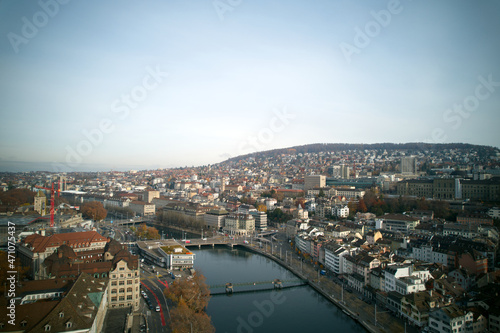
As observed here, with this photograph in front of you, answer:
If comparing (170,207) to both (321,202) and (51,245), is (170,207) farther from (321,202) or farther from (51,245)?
(51,245)

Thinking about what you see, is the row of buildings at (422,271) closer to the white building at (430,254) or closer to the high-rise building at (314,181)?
the white building at (430,254)

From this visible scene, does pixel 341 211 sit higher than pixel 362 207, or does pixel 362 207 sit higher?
pixel 362 207

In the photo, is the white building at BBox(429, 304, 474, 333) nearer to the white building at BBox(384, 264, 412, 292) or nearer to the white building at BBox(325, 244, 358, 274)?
the white building at BBox(384, 264, 412, 292)

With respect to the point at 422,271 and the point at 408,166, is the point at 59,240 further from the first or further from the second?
the point at 408,166

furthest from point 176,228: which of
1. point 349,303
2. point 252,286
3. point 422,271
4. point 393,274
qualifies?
point 422,271

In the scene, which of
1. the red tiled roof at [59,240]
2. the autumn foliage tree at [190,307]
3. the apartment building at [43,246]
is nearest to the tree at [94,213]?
the red tiled roof at [59,240]

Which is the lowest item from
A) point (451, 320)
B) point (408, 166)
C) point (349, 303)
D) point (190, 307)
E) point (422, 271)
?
point (349, 303)

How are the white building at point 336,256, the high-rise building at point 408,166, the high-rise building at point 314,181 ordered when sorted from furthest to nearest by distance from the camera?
the high-rise building at point 408,166, the high-rise building at point 314,181, the white building at point 336,256

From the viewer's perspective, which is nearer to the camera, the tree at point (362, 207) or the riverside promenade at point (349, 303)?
the riverside promenade at point (349, 303)
